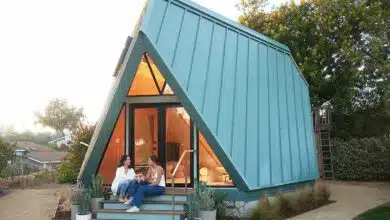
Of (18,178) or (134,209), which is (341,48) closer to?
(134,209)

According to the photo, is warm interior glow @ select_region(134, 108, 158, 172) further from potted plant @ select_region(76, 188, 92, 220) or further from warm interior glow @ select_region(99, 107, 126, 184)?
potted plant @ select_region(76, 188, 92, 220)

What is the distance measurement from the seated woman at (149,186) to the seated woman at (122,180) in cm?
23

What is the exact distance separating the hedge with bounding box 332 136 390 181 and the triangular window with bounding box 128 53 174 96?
35.0 feet

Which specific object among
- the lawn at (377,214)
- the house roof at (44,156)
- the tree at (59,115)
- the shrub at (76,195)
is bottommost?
the lawn at (377,214)

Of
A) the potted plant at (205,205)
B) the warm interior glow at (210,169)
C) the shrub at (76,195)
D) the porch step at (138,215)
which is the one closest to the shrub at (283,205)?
the warm interior glow at (210,169)

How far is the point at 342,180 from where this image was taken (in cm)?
1806

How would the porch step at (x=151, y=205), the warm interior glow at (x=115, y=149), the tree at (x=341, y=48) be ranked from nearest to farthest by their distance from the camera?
the porch step at (x=151, y=205)
the warm interior glow at (x=115, y=149)
the tree at (x=341, y=48)

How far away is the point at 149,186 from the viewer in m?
8.34

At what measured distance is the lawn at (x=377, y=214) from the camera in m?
8.97

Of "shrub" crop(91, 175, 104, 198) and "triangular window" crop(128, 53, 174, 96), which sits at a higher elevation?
"triangular window" crop(128, 53, 174, 96)

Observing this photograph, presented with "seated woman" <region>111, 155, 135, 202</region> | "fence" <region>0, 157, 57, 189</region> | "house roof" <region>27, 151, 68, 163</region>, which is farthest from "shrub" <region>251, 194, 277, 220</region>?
"house roof" <region>27, 151, 68, 163</region>

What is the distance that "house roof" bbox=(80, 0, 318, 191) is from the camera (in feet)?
26.8

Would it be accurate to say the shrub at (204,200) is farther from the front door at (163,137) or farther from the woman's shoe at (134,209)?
the front door at (163,137)

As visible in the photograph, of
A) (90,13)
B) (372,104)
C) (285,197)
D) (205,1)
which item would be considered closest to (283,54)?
(205,1)
